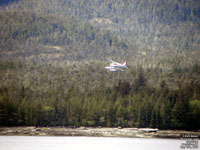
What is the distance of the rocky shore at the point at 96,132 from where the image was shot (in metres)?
132

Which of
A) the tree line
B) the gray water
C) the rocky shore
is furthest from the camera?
the tree line

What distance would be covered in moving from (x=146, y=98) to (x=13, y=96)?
169 ft

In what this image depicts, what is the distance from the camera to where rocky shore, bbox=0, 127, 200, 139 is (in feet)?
433

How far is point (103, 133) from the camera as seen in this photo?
13562 centimetres

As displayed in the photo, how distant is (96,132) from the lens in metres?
138

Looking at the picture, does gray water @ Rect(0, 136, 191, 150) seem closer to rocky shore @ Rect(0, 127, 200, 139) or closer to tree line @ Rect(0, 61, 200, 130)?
rocky shore @ Rect(0, 127, 200, 139)

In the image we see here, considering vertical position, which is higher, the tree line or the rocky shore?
the tree line

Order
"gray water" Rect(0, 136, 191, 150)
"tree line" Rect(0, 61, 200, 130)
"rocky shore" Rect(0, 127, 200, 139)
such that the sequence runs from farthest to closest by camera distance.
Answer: "tree line" Rect(0, 61, 200, 130), "rocky shore" Rect(0, 127, 200, 139), "gray water" Rect(0, 136, 191, 150)

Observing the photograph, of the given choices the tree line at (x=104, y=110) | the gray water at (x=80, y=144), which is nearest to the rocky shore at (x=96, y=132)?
the tree line at (x=104, y=110)

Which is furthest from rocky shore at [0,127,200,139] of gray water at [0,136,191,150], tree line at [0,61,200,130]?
gray water at [0,136,191,150]

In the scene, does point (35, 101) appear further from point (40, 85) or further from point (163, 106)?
point (163, 106)

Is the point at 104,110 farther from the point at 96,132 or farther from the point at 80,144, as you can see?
the point at 80,144

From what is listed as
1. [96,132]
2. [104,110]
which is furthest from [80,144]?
[104,110]

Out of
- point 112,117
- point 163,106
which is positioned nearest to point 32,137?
point 112,117
